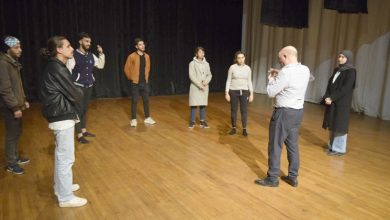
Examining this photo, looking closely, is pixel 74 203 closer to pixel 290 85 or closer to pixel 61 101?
pixel 61 101

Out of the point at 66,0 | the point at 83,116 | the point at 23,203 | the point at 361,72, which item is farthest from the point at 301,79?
the point at 66,0

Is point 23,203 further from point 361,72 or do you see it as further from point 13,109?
point 361,72

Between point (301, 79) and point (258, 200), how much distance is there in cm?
122

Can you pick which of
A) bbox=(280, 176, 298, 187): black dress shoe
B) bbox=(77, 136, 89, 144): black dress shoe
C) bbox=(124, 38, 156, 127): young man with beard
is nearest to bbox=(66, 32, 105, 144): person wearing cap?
bbox=(77, 136, 89, 144): black dress shoe

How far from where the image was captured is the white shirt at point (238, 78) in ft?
17.1

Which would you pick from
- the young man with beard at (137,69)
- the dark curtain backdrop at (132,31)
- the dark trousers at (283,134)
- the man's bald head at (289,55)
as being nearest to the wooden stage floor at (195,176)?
the dark trousers at (283,134)

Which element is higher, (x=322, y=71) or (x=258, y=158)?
(x=322, y=71)

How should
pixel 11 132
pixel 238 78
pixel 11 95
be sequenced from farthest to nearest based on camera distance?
pixel 238 78
pixel 11 132
pixel 11 95

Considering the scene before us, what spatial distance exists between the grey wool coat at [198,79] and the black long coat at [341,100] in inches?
77.2

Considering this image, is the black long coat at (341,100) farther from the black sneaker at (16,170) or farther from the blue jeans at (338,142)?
the black sneaker at (16,170)

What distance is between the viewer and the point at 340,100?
4477 millimetres

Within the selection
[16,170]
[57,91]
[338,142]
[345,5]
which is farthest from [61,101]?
[345,5]

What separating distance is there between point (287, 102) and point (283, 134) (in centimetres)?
33

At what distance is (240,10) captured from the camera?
1034cm
